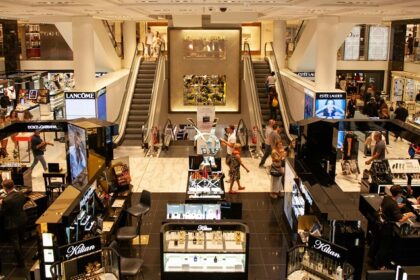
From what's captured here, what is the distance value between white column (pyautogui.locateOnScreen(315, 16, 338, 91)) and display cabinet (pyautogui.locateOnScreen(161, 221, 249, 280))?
8.92 metres

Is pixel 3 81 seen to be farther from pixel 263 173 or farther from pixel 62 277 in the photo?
pixel 62 277

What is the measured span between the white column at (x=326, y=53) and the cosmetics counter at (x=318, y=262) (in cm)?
921

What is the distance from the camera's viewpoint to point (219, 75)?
24016mm

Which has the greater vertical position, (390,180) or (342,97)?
(342,97)

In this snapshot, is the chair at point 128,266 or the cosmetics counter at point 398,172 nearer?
the chair at point 128,266

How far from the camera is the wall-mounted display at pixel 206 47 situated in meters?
23.7

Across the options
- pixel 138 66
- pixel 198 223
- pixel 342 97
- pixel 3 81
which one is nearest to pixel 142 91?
pixel 138 66

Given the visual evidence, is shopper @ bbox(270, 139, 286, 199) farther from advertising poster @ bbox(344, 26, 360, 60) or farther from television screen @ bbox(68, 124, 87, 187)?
advertising poster @ bbox(344, 26, 360, 60)

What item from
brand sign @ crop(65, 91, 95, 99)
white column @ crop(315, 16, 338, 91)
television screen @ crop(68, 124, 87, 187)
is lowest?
television screen @ crop(68, 124, 87, 187)

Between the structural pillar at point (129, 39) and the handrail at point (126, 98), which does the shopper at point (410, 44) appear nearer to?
the handrail at point (126, 98)

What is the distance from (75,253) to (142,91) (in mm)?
14557

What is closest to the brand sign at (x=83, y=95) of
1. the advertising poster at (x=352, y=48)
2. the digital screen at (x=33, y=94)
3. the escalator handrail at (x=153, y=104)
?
the escalator handrail at (x=153, y=104)

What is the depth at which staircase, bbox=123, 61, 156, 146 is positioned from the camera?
1852 centimetres

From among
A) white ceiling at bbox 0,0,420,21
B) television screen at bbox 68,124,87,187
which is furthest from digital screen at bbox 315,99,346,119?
television screen at bbox 68,124,87,187
